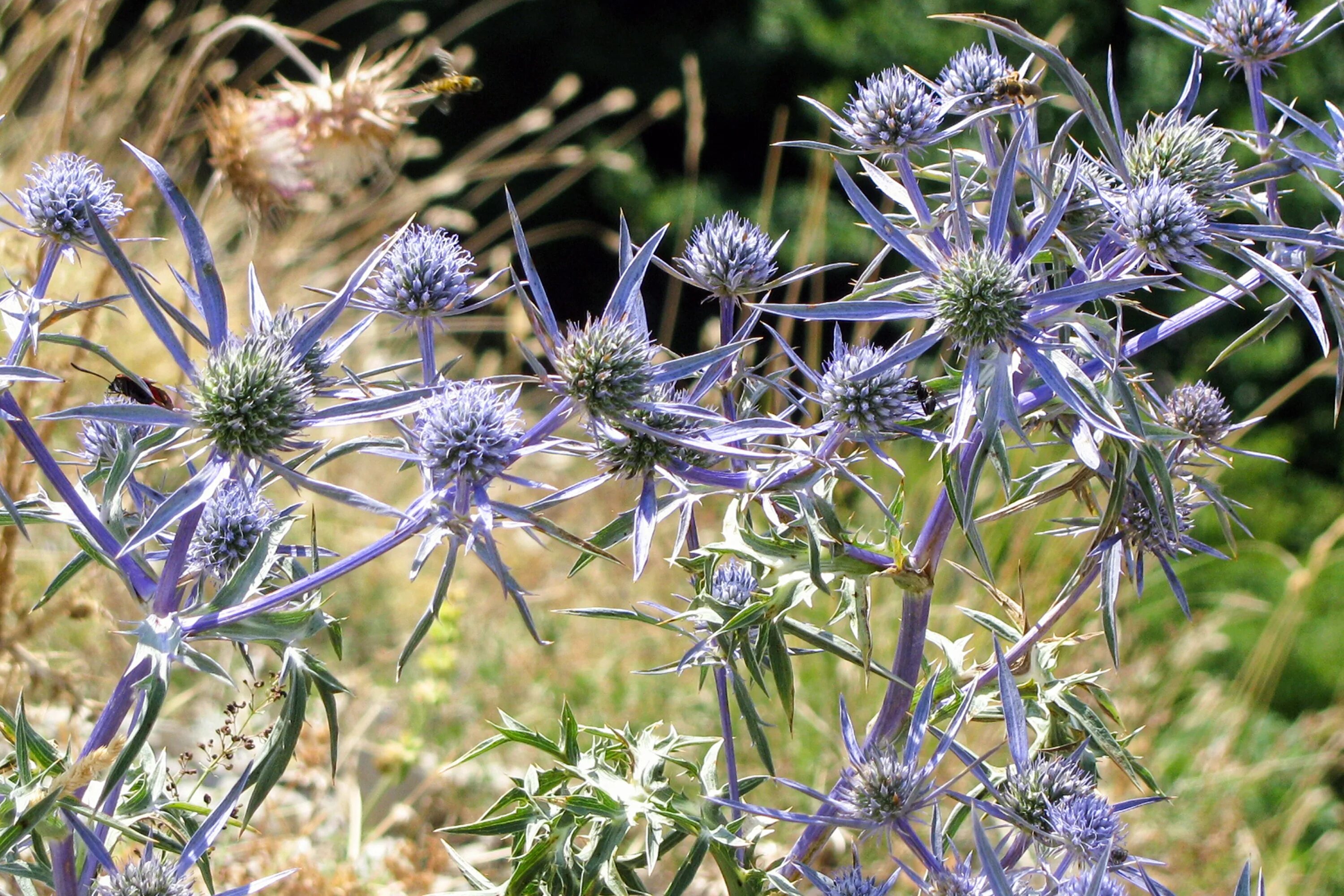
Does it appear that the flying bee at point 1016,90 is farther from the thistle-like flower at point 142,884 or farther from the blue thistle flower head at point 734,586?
the thistle-like flower at point 142,884

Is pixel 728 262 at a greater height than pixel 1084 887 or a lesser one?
greater

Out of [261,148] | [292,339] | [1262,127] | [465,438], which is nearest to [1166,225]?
[1262,127]

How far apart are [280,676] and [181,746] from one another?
216 cm

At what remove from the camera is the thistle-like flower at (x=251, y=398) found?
3.10ft

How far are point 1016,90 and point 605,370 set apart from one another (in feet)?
1.67

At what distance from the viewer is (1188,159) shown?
43.9 inches

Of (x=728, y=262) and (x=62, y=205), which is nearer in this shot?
(x=62, y=205)

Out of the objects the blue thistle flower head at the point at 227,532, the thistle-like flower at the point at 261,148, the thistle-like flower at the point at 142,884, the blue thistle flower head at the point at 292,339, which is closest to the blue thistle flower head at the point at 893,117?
the blue thistle flower head at the point at 292,339

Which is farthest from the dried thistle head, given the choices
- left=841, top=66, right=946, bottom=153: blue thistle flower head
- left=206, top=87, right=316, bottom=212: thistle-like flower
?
left=841, top=66, right=946, bottom=153: blue thistle flower head

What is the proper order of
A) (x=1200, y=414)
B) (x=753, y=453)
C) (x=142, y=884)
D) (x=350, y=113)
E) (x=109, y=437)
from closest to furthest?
(x=753, y=453), (x=142, y=884), (x=109, y=437), (x=1200, y=414), (x=350, y=113)

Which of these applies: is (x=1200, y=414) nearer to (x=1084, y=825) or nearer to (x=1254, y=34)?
(x=1254, y=34)

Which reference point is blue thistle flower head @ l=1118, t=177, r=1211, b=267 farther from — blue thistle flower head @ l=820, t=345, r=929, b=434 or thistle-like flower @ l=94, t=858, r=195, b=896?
thistle-like flower @ l=94, t=858, r=195, b=896

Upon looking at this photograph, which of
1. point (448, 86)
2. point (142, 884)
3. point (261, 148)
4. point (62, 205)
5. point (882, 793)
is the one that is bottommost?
point (142, 884)

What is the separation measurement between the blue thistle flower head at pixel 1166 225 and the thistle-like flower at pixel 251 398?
77 centimetres
